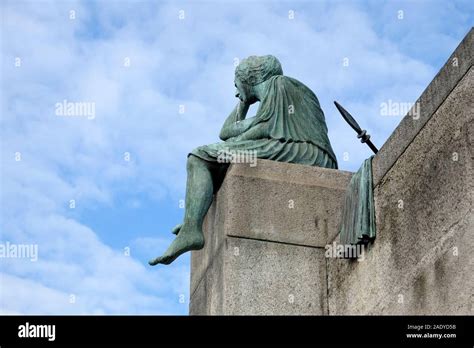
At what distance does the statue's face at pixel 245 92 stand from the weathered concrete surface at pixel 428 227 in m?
2.93

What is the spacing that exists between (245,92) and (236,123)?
56 cm

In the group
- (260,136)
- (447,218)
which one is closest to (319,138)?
(260,136)

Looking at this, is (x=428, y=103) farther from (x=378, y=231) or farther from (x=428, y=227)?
(x=378, y=231)

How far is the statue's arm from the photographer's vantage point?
435 inches

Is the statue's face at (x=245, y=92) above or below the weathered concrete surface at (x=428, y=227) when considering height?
above

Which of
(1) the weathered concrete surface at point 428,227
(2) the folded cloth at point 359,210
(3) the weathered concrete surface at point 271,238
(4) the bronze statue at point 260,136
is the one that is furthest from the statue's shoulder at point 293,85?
(1) the weathered concrete surface at point 428,227

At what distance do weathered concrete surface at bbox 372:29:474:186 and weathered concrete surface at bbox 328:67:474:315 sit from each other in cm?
6

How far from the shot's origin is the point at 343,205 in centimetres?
988

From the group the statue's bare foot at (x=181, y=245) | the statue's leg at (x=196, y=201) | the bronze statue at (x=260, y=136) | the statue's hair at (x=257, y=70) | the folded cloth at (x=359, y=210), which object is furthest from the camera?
the statue's hair at (x=257, y=70)

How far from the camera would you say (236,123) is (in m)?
11.2

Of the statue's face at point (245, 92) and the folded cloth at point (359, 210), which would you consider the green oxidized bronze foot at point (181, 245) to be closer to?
the folded cloth at point (359, 210)

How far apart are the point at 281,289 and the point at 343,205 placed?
3.49 ft

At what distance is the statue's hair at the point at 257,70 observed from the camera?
11.5 metres

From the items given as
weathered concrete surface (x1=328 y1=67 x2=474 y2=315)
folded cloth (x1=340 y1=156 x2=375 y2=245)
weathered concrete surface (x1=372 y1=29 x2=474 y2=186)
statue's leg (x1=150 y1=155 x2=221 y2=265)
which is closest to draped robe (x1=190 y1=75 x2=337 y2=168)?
statue's leg (x1=150 y1=155 x2=221 y2=265)
